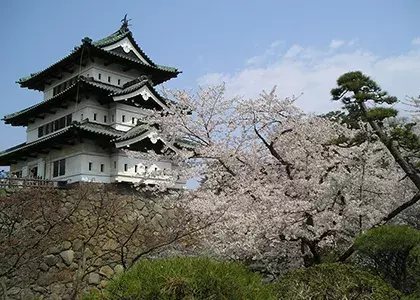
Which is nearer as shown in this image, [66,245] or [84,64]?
[66,245]

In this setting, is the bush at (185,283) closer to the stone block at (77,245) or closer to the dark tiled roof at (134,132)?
the stone block at (77,245)

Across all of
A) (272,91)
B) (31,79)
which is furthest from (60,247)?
(31,79)

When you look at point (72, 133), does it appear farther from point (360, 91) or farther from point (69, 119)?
point (360, 91)

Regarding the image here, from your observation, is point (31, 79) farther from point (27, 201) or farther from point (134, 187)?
point (27, 201)

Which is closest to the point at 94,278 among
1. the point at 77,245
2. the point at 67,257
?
the point at 67,257

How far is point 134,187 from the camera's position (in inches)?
687

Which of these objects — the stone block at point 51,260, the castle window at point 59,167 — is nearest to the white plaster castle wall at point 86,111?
the castle window at point 59,167

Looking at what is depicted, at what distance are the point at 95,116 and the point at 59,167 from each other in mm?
2942

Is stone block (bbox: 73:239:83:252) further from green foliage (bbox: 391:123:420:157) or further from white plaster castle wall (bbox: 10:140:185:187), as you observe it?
green foliage (bbox: 391:123:420:157)

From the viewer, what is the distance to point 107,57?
63.8ft

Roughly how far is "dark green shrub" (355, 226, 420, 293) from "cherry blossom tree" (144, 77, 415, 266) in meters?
3.06

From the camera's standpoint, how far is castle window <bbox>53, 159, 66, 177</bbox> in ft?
59.1

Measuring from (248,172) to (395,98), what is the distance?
4.18 m

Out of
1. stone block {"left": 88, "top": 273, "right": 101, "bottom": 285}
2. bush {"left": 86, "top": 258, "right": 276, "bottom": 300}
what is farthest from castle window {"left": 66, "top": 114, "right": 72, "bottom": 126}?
bush {"left": 86, "top": 258, "right": 276, "bottom": 300}
